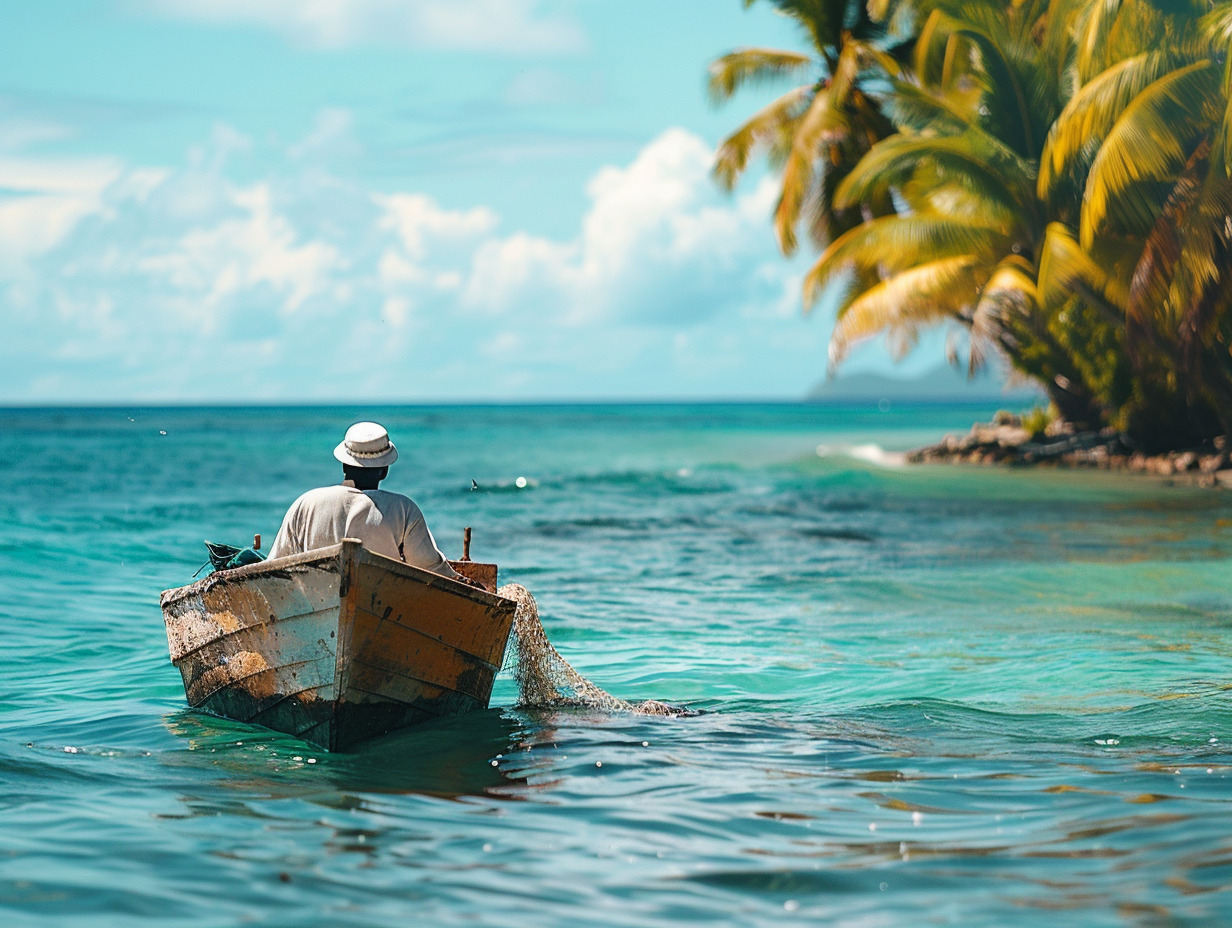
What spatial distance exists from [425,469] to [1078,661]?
33318 millimetres

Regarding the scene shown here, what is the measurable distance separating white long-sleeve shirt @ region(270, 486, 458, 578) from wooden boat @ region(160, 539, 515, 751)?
0.30m

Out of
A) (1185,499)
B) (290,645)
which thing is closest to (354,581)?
(290,645)

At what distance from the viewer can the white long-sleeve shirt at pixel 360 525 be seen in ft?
23.7

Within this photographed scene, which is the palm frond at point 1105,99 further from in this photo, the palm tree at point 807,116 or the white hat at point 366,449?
the white hat at point 366,449

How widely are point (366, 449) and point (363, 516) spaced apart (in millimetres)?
396

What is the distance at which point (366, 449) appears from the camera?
24.0ft

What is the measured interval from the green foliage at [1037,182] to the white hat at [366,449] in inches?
599

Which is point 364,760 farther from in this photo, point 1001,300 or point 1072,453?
point 1072,453

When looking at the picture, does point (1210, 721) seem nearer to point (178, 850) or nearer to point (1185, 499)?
point (178, 850)

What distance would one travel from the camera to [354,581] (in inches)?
265

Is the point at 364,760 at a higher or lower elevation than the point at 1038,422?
lower

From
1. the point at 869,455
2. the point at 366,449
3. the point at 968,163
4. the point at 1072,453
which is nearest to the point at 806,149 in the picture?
the point at 968,163

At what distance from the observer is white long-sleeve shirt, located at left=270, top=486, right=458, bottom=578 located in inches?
284

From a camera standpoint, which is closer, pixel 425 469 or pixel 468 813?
pixel 468 813
